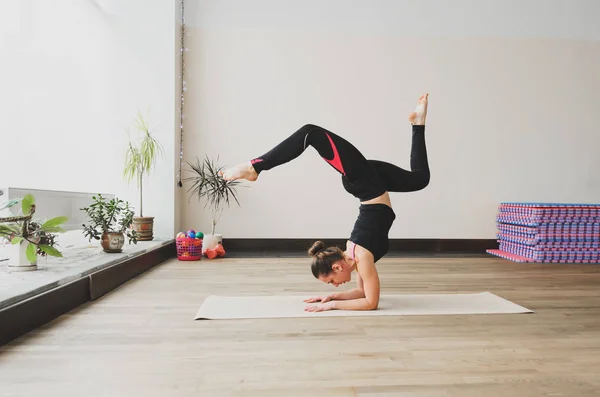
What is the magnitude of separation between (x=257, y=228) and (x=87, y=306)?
9.24ft

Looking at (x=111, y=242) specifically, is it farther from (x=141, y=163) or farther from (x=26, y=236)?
(x=141, y=163)

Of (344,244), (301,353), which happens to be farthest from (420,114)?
(344,244)

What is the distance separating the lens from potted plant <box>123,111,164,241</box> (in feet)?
14.5

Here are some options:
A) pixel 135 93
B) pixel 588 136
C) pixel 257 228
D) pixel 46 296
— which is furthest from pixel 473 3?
pixel 46 296

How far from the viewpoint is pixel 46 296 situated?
2.09 meters

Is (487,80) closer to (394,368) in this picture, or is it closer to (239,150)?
(239,150)

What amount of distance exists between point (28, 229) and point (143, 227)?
6.18 feet

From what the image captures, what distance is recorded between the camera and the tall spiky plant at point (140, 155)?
4.45 meters

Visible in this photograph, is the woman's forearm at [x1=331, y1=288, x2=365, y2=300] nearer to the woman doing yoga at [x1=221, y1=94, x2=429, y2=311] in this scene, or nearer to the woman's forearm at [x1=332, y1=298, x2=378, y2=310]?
the woman doing yoga at [x1=221, y1=94, x2=429, y2=311]

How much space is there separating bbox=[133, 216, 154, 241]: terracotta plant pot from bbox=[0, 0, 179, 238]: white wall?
0.35 m

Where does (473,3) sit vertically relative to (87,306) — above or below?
above

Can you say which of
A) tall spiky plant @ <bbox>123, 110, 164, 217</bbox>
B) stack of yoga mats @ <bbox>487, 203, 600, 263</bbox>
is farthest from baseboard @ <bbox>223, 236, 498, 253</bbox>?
tall spiky plant @ <bbox>123, 110, 164, 217</bbox>

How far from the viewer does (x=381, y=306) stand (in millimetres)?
2459

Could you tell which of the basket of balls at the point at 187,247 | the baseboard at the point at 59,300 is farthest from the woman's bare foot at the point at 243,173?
the basket of balls at the point at 187,247
